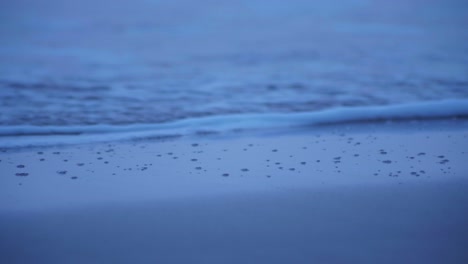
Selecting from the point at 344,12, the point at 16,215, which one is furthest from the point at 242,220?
the point at 344,12

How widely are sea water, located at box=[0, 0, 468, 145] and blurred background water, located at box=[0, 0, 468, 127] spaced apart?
0.02 meters

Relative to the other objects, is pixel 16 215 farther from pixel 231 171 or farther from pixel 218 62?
pixel 218 62

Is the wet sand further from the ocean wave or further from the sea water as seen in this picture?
the sea water

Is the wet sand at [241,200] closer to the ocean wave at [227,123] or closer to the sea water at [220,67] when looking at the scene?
the ocean wave at [227,123]

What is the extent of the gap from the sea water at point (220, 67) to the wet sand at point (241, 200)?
0.68 metres

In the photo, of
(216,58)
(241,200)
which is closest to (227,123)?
(241,200)

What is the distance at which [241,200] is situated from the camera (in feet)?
8.02

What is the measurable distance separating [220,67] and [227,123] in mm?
2703

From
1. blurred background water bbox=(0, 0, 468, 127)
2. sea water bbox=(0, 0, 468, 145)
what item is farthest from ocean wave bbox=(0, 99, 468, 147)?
blurred background water bbox=(0, 0, 468, 127)

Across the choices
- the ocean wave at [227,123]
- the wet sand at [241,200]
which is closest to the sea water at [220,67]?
the ocean wave at [227,123]

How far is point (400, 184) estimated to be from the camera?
2.61 m

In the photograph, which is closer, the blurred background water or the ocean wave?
the ocean wave

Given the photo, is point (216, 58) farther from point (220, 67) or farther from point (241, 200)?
point (241, 200)

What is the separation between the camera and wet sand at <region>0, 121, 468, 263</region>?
6.56 ft
